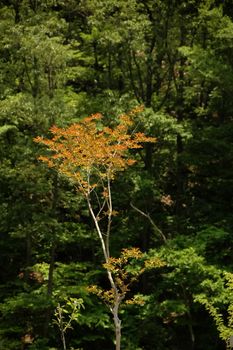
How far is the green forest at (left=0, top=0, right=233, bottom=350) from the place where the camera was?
1415cm

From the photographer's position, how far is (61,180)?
48.0 feet

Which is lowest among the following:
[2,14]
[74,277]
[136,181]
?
[74,277]

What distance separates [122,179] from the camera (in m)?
16.4

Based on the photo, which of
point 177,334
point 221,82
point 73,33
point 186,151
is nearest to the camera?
point 221,82

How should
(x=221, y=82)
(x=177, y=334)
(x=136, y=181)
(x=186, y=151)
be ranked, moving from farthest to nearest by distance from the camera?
1. (x=177, y=334)
2. (x=186, y=151)
3. (x=136, y=181)
4. (x=221, y=82)

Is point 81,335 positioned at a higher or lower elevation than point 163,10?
lower

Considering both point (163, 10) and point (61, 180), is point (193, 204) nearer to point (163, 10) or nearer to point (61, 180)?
point (61, 180)

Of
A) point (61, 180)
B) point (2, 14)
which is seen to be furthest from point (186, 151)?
point (2, 14)

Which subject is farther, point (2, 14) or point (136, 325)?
point (2, 14)

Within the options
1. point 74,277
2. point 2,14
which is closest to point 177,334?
point 74,277

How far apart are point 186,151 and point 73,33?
765 cm

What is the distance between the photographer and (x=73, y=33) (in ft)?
67.4

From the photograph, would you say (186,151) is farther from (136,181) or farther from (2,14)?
(2,14)

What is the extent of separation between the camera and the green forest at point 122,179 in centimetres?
1415
